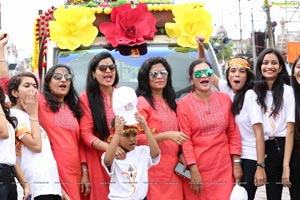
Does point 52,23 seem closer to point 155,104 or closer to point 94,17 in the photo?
point 94,17

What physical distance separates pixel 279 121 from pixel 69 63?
2.39 metres

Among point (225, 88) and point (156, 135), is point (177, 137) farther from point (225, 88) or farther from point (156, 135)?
point (225, 88)

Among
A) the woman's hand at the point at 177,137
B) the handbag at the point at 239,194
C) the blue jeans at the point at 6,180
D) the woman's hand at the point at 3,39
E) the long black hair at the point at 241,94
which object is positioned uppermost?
the woman's hand at the point at 3,39

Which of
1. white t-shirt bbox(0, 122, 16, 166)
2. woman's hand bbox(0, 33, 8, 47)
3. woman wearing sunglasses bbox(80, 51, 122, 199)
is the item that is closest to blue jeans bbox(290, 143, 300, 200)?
woman wearing sunglasses bbox(80, 51, 122, 199)

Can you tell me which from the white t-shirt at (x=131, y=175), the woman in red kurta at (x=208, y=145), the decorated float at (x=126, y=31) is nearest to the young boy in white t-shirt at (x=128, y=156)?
the white t-shirt at (x=131, y=175)

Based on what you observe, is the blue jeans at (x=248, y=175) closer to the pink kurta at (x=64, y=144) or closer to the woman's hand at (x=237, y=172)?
the woman's hand at (x=237, y=172)

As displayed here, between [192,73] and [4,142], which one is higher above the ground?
[192,73]

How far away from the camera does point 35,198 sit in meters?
4.63

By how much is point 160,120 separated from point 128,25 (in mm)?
1753

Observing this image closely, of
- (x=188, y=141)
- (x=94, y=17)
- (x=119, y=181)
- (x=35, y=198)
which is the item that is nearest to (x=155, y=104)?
(x=188, y=141)

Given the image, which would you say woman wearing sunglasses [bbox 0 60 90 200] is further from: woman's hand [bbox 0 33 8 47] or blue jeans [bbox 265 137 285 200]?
blue jeans [bbox 265 137 285 200]

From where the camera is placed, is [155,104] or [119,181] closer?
[119,181]

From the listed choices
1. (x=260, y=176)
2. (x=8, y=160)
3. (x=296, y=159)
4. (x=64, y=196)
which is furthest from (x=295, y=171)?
(x=8, y=160)

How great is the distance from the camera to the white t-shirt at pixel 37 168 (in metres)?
4.58
